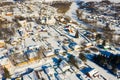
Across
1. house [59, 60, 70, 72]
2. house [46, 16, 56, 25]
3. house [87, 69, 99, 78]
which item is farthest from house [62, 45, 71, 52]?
house [46, 16, 56, 25]

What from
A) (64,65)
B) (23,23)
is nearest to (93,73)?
(64,65)

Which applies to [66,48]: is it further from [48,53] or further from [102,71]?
[102,71]

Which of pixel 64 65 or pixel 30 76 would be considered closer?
pixel 30 76

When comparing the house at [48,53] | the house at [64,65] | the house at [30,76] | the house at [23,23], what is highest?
the house at [23,23]

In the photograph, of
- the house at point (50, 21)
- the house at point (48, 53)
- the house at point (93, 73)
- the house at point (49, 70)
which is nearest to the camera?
the house at point (93, 73)

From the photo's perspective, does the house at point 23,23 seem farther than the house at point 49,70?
Yes

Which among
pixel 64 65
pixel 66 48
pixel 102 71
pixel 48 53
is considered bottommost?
pixel 102 71

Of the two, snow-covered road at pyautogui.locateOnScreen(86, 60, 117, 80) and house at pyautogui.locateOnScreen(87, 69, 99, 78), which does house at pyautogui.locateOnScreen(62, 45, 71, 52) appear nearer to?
snow-covered road at pyautogui.locateOnScreen(86, 60, 117, 80)

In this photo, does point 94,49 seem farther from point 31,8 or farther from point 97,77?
point 31,8

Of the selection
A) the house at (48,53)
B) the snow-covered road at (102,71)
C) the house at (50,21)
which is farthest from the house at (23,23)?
the snow-covered road at (102,71)

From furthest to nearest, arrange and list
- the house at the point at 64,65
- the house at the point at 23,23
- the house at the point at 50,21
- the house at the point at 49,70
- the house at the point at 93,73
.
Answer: the house at the point at 50,21 → the house at the point at 23,23 → the house at the point at 64,65 → the house at the point at 49,70 → the house at the point at 93,73

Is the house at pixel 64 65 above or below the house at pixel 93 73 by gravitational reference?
above

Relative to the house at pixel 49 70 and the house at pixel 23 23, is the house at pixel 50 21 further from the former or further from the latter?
the house at pixel 49 70
